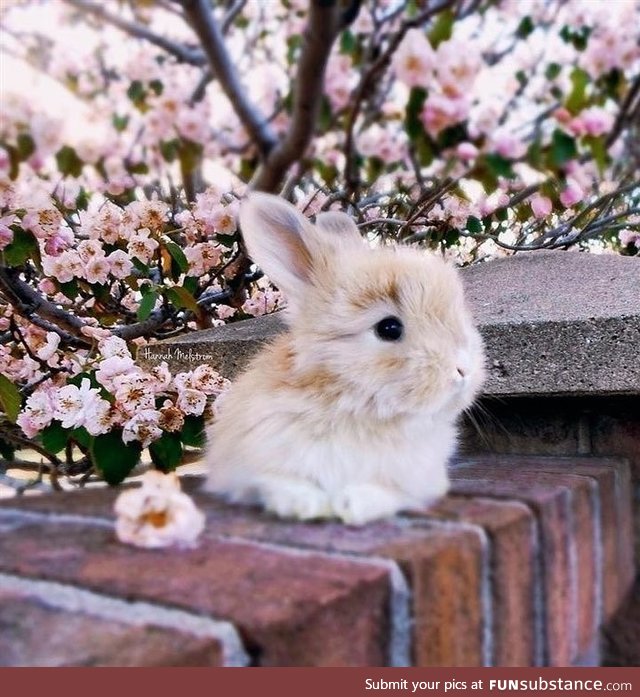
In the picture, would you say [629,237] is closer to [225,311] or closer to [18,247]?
[225,311]

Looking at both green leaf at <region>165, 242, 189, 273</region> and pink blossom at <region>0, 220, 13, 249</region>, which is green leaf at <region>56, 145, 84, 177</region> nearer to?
pink blossom at <region>0, 220, 13, 249</region>

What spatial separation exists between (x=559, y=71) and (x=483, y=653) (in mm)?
831

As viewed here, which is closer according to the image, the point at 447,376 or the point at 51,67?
the point at 51,67

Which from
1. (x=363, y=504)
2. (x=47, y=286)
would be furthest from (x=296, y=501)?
(x=47, y=286)

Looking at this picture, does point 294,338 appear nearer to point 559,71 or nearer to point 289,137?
point 289,137

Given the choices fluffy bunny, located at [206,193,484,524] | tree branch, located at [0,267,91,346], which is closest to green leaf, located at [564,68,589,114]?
fluffy bunny, located at [206,193,484,524]

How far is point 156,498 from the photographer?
0.80 meters

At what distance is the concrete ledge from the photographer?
52.0 inches

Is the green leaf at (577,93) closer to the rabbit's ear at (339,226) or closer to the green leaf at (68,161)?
the rabbit's ear at (339,226)

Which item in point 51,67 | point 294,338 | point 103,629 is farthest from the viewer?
point 294,338

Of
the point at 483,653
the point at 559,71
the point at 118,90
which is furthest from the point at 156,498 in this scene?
the point at 559,71

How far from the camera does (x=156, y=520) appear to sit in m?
0.81

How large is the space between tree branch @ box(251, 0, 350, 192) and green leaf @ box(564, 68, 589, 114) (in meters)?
0.36

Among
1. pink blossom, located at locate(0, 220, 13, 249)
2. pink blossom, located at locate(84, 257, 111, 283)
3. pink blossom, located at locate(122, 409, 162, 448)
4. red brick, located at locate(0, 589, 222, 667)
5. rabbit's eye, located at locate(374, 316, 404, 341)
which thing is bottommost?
red brick, located at locate(0, 589, 222, 667)
